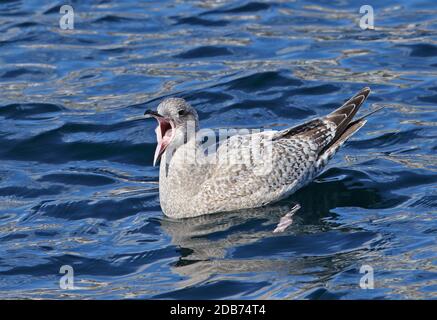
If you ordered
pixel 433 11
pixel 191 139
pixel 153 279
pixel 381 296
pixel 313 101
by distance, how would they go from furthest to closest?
pixel 433 11 → pixel 313 101 → pixel 191 139 → pixel 153 279 → pixel 381 296

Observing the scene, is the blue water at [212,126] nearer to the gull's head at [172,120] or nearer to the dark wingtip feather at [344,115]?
the dark wingtip feather at [344,115]

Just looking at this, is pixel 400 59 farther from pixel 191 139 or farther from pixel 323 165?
pixel 191 139

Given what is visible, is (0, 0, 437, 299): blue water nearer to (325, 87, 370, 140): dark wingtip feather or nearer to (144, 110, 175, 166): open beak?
(325, 87, 370, 140): dark wingtip feather

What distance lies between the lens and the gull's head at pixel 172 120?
1047 centimetres

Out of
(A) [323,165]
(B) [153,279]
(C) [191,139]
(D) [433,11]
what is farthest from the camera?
(D) [433,11]

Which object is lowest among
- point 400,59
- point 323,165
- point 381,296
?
point 381,296

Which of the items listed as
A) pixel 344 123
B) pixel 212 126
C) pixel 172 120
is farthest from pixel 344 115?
pixel 212 126

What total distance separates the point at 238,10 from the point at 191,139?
25.0ft

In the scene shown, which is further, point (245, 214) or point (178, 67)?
point (178, 67)

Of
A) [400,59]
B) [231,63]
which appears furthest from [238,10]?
[400,59]

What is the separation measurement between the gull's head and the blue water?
0.87 m

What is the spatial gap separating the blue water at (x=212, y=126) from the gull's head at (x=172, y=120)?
34.4 inches

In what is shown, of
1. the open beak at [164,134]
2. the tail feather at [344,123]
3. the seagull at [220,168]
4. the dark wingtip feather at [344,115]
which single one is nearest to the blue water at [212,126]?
the seagull at [220,168]

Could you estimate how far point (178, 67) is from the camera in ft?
51.1
